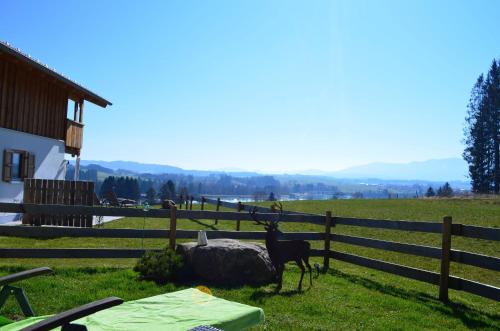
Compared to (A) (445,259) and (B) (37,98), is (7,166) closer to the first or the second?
(B) (37,98)

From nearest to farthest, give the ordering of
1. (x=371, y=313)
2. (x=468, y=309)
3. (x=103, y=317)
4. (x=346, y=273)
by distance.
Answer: (x=103, y=317), (x=371, y=313), (x=468, y=309), (x=346, y=273)

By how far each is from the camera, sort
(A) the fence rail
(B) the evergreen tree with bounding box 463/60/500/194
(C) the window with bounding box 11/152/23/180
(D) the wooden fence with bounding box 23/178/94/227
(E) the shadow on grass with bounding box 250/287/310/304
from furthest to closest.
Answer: (B) the evergreen tree with bounding box 463/60/500/194, (C) the window with bounding box 11/152/23/180, (D) the wooden fence with bounding box 23/178/94/227, (A) the fence rail, (E) the shadow on grass with bounding box 250/287/310/304

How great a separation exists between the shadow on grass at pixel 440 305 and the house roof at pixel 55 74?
12.6 meters

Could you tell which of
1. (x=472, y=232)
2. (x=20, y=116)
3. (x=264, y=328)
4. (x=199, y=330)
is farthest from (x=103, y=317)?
(x=20, y=116)

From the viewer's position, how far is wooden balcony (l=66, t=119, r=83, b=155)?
2141cm

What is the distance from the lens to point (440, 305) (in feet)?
25.0

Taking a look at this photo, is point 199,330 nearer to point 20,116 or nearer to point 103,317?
point 103,317

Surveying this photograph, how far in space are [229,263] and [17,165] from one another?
12836mm

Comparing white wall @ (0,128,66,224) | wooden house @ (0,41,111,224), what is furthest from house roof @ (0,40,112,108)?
white wall @ (0,128,66,224)

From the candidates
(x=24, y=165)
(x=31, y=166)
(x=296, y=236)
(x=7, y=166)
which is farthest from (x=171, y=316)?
(x=31, y=166)

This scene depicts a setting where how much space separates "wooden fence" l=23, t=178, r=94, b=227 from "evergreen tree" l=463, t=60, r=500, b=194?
5166cm

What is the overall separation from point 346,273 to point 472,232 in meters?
3.17

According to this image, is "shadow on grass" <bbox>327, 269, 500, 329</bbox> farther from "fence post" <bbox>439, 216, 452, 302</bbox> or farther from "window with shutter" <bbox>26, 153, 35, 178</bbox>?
"window with shutter" <bbox>26, 153, 35, 178</bbox>

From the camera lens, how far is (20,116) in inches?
691
